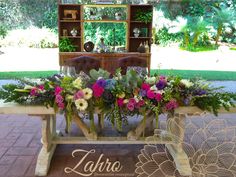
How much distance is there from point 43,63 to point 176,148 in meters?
6.77

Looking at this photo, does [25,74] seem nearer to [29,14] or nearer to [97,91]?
[29,14]

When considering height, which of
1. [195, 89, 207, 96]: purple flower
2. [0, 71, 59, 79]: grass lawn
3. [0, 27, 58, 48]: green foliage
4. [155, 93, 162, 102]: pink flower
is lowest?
[0, 71, 59, 79]: grass lawn

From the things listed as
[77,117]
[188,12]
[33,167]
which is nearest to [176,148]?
[77,117]

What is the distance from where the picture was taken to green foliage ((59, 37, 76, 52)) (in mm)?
6414

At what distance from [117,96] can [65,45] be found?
4320 mm

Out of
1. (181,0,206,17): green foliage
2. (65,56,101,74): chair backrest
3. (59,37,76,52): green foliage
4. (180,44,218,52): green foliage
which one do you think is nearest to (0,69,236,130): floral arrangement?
(65,56,101,74): chair backrest

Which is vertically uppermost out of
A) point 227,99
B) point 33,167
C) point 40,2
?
point 40,2

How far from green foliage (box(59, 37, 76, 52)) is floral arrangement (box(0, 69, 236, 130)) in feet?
13.2

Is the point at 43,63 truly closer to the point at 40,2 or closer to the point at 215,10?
the point at 40,2

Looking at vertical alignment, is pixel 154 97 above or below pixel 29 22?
below

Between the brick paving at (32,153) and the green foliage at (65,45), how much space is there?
111 inches

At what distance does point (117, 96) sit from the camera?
7.75 ft

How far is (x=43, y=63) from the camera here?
350 inches

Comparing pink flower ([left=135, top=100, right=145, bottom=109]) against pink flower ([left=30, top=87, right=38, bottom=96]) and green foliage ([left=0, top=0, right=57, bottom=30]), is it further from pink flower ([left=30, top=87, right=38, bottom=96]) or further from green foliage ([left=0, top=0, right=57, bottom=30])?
green foliage ([left=0, top=0, right=57, bottom=30])
